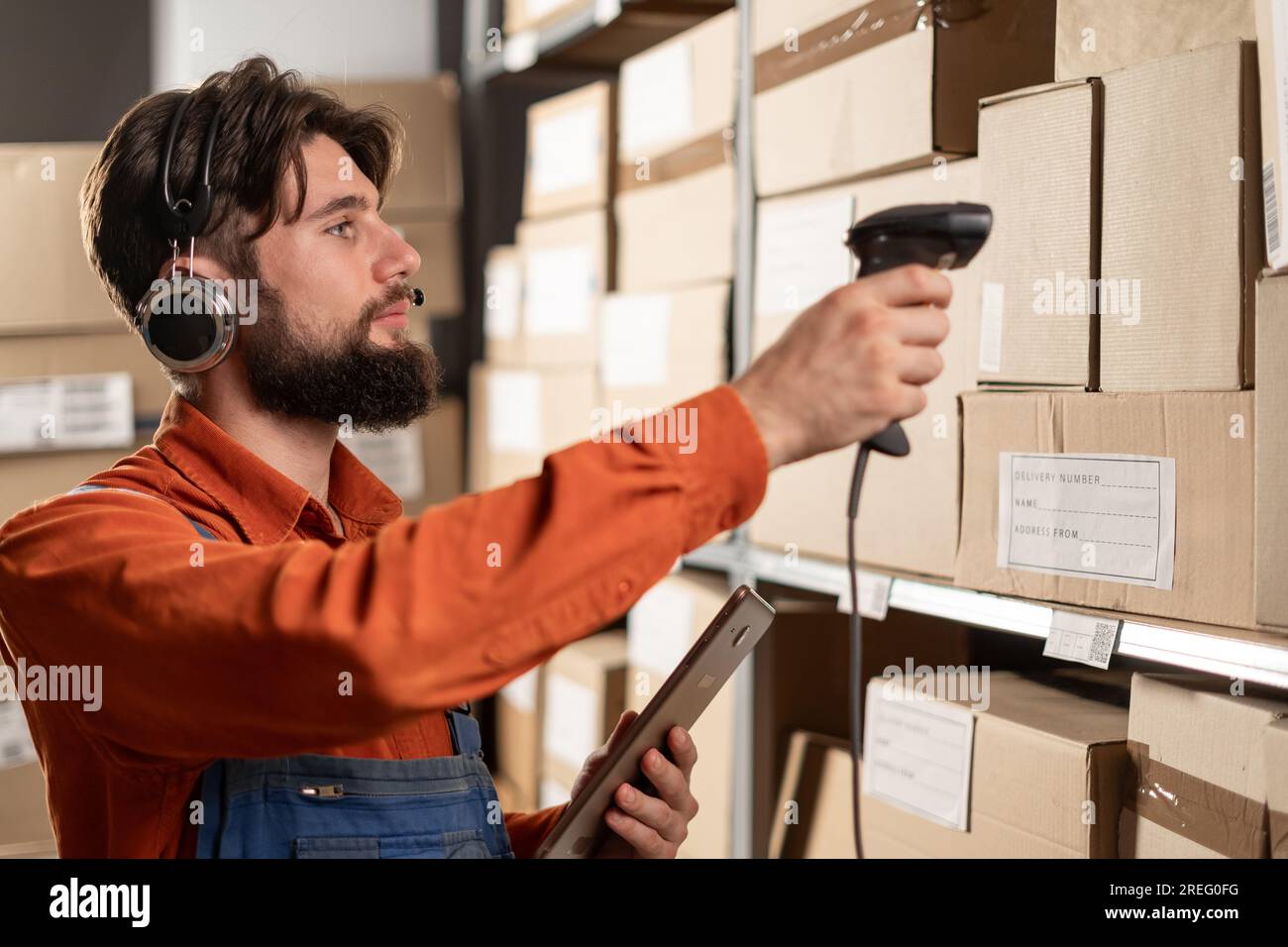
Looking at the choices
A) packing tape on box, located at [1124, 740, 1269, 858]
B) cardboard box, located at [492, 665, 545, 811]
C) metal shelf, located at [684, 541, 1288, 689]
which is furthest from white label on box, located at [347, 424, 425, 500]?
packing tape on box, located at [1124, 740, 1269, 858]

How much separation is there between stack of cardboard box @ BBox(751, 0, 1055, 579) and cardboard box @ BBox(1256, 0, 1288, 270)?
0.37 metres

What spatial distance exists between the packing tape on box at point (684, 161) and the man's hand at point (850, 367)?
1095 mm

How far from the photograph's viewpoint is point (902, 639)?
1.63 meters

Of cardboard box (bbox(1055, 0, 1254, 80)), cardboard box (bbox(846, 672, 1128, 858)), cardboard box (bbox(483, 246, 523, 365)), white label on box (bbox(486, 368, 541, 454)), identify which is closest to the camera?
cardboard box (bbox(1055, 0, 1254, 80))

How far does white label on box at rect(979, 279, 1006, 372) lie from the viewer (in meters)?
1.17

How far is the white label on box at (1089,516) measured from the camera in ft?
3.29

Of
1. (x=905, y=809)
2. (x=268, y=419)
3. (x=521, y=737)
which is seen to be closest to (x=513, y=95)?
(x=521, y=737)

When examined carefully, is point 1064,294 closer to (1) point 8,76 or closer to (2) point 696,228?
(2) point 696,228

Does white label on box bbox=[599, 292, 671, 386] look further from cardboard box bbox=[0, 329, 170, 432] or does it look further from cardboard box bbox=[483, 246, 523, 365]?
cardboard box bbox=[0, 329, 170, 432]

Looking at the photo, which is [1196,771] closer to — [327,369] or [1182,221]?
[1182,221]

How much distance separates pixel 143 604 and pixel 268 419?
0.42 meters

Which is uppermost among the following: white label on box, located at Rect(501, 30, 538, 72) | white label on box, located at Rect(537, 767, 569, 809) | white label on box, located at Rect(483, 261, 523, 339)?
white label on box, located at Rect(501, 30, 538, 72)

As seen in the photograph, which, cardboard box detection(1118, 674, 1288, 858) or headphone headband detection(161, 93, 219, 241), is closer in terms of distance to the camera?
cardboard box detection(1118, 674, 1288, 858)

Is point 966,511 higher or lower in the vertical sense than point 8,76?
lower
